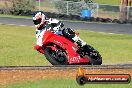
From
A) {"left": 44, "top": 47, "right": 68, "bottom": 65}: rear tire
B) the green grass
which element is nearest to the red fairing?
{"left": 44, "top": 47, "right": 68, "bottom": 65}: rear tire

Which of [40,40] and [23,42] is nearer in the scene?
[40,40]

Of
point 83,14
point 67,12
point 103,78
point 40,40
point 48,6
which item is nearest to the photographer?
point 103,78

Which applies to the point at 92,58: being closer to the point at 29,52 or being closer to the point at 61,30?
the point at 61,30

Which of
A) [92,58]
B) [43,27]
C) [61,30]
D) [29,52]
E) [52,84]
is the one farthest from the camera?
[29,52]

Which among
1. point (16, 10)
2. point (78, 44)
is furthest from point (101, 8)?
point (78, 44)

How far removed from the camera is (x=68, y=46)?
11906mm

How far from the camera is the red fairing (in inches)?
459

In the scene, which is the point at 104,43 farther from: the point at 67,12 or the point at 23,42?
the point at 67,12

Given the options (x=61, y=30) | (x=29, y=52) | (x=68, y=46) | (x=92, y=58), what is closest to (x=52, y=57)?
(x=68, y=46)

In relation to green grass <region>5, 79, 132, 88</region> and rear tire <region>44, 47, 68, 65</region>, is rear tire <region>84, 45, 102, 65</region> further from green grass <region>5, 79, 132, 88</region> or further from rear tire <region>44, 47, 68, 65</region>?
green grass <region>5, 79, 132, 88</region>

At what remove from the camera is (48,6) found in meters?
53.2

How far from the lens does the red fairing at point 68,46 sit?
1166 cm

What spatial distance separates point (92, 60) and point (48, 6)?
4159cm

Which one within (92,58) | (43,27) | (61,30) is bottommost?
(92,58)
